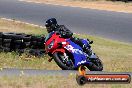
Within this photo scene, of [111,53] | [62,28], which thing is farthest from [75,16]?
[62,28]

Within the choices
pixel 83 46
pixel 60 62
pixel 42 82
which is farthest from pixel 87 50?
pixel 42 82

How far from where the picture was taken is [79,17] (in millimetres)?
27578

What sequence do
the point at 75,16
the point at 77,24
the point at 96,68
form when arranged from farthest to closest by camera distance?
the point at 75,16 < the point at 77,24 < the point at 96,68

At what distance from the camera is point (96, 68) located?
10.9 meters

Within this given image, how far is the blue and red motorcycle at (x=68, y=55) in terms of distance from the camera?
425 inches

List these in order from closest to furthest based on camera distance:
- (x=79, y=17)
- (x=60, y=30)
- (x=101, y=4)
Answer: (x=60, y=30), (x=79, y=17), (x=101, y=4)

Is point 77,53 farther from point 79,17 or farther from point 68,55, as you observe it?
point 79,17

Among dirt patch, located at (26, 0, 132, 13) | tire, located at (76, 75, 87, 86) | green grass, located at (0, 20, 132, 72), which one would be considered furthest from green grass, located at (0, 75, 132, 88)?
dirt patch, located at (26, 0, 132, 13)

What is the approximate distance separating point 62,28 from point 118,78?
3274 mm

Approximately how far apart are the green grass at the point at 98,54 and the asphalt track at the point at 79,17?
78.1 inches

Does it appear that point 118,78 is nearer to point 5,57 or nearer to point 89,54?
point 89,54

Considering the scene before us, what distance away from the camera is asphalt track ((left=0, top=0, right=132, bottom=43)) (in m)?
23.4

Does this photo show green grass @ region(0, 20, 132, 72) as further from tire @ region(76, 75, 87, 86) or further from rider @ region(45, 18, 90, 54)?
tire @ region(76, 75, 87, 86)

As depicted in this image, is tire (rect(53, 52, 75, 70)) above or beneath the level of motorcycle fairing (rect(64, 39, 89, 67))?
beneath
